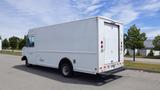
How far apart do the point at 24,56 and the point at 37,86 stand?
24.6ft

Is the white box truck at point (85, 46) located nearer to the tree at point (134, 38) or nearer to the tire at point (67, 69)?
the tire at point (67, 69)

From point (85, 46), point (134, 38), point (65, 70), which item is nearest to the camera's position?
point (85, 46)

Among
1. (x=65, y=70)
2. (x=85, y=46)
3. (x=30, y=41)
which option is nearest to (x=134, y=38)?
(x=30, y=41)

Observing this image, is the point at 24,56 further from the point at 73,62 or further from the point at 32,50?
the point at 73,62

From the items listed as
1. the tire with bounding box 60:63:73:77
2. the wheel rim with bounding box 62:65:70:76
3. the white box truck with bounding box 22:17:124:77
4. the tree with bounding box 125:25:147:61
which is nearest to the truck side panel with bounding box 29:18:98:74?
the white box truck with bounding box 22:17:124:77

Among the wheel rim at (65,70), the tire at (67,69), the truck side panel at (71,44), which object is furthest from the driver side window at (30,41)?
the wheel rim at (65,70)

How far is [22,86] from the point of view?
9.27 meters

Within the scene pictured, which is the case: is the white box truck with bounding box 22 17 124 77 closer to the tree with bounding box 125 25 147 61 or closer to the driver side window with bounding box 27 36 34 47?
the driver side window with bounding box 27 36 34 47

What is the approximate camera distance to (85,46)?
10.2m

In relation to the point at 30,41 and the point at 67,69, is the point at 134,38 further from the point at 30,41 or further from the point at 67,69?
the point at 67,69

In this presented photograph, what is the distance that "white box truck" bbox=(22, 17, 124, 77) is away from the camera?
9.71m

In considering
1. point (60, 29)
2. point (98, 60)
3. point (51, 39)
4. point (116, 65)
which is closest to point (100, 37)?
point (98, 60)

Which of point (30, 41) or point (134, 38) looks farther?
point (134, 38)

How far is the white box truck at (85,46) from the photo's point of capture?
9.71m
